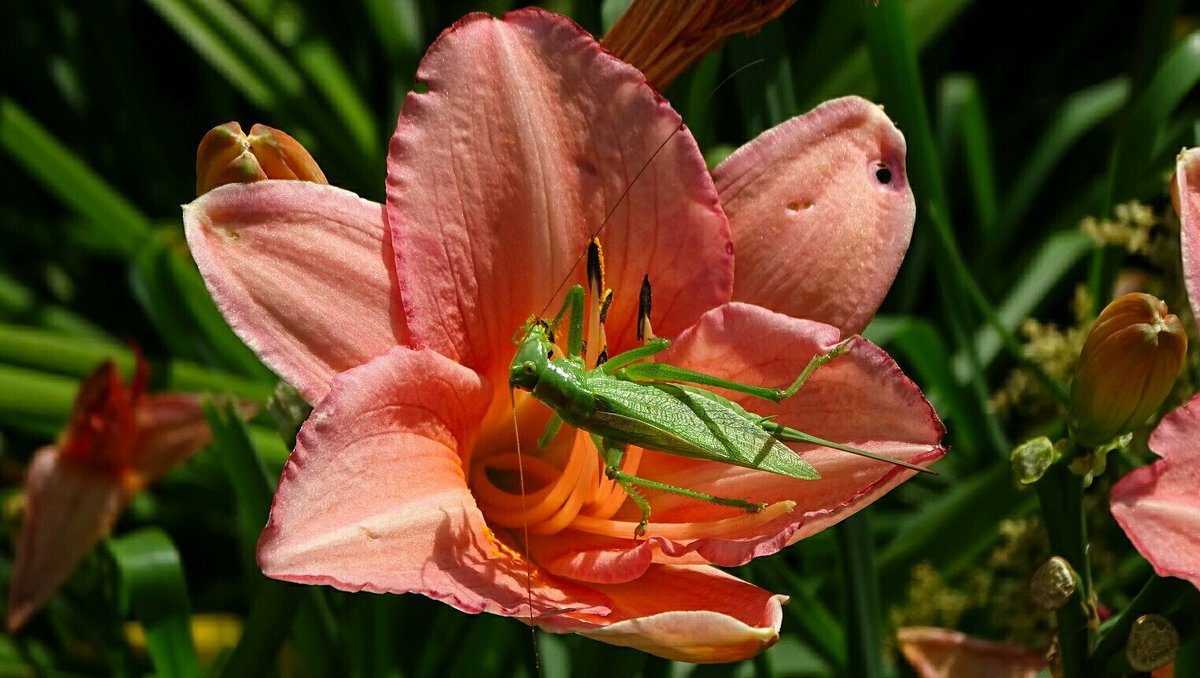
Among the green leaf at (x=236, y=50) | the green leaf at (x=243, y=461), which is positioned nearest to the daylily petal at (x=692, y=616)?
the green leaf at (x=243, y=461)

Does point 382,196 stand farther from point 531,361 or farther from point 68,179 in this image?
point 531,361

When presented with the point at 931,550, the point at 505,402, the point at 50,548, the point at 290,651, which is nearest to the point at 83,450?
the point at 50,548

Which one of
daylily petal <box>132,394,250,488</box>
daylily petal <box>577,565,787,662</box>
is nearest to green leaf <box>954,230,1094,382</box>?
daylily petal <box>577,565,787,662</box>

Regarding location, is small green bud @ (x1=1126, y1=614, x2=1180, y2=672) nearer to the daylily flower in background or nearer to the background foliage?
the background foliage

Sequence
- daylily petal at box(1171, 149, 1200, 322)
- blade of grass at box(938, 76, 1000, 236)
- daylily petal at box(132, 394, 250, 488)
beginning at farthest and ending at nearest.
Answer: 1. blade of grass at box(938, 76, 1000, 236)
2. daylily petal at box(132, 394, 250, 488)
3. daylily petal at box(1171, 149, 1200, 322)

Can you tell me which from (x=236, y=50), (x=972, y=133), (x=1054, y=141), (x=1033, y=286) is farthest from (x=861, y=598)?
(x=236, y=50)

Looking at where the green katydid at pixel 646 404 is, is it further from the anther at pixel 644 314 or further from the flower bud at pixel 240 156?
the flower bud at pixel 240 156

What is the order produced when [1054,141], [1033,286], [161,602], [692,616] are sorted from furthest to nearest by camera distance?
1. [1054,141]
2. [1033,286]
3. [161,602]
4. [692,616]
